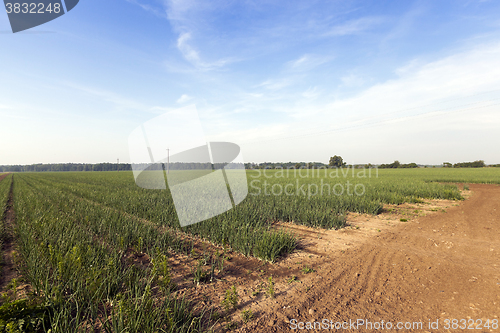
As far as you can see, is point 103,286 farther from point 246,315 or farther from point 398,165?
point 398,165

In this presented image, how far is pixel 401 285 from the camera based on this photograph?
136 inches

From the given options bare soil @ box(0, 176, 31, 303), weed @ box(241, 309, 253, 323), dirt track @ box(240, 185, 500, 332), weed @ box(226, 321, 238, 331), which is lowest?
dirt track @ box(240, 185, 500, 332)

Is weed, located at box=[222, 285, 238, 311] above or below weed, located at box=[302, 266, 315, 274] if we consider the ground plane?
above

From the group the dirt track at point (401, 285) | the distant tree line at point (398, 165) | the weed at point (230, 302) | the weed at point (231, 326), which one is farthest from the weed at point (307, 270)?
the distant tree line at point (398, 165)

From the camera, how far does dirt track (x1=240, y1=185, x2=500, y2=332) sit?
2.74 m

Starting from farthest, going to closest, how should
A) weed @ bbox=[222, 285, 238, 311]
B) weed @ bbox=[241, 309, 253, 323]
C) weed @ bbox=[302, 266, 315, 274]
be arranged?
1. weed @ bbox=[302, 266, 315, 274]
2. weed @ bbox=[222, 285, 238, 311]
3. weed @ bbox=[241, 309, 253, 323]

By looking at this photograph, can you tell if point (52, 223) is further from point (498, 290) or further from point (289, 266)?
point (498, 290)

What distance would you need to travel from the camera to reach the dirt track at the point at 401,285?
9.00 feet

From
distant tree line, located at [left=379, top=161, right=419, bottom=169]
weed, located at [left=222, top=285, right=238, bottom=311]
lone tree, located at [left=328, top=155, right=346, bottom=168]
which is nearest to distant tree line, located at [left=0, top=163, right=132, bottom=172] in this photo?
lone tree, located at [left=328, top=155, right=346, bottom=168]

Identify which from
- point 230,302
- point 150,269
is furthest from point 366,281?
point 150,269

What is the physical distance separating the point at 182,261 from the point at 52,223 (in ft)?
11.4

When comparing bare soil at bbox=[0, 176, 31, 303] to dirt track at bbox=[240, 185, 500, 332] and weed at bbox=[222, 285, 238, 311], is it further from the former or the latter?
dirt track at bbox=[240, 185, 500, 332]

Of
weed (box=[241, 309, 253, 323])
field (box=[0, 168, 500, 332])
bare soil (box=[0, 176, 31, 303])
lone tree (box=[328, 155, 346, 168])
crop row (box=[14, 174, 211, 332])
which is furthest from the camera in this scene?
lone tree (box=[328, 155, 346, 168])

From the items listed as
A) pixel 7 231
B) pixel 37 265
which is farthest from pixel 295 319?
pixel 7 231
